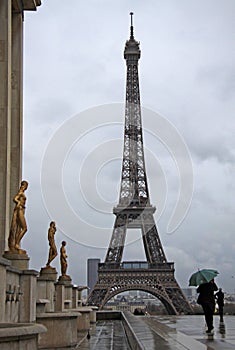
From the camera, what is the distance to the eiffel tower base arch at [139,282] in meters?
62.2

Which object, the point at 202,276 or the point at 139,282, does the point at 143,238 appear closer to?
the point at 139,282

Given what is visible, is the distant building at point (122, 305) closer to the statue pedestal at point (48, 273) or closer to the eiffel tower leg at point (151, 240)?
the eiffel tower leg at point (151, 240)

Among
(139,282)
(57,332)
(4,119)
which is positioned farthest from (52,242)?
(139,282)

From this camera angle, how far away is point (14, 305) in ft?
48.7

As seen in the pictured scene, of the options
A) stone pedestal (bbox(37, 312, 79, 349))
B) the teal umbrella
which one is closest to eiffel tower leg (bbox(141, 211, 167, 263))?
the teal umbrella

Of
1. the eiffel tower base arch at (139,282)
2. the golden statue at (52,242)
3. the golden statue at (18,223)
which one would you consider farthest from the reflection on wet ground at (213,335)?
the eiffel tower base arch at (139,282)

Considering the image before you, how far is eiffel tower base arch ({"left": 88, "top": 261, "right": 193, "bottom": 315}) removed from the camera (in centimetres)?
6225

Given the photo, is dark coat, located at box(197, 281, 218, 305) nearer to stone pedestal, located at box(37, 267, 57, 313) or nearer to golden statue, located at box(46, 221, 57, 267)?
stone pedestal, located at box(37, 267, 57, 313)

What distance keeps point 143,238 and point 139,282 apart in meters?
6.61

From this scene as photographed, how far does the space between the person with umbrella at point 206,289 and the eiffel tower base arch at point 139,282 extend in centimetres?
4538

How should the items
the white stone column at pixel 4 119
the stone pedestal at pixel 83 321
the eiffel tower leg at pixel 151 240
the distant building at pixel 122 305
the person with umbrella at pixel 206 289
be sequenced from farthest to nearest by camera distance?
the distant building at pixel 122 305
the eiffel tower leg at pixel 151 240
the stone pedestal at pixel 83 321
the white stone column at pixel 4 119
the person with umbrella at pixel 206 289

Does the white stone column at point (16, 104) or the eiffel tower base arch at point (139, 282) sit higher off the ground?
the white stone column at point (16, 104)

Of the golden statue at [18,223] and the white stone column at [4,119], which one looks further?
the white stone column at [4,119]

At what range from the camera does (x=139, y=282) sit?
64.2 meters
